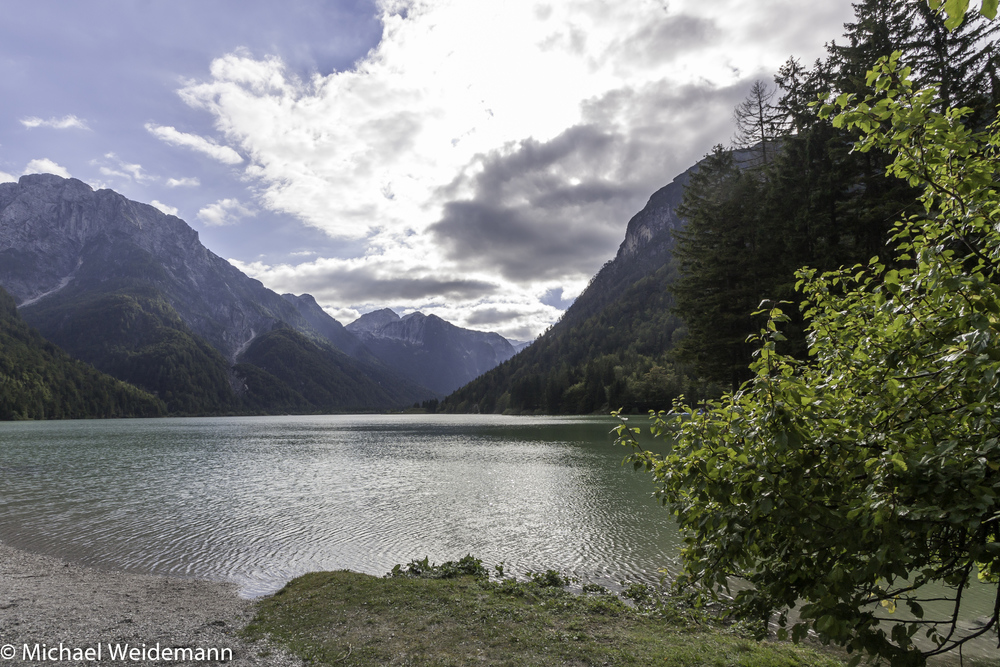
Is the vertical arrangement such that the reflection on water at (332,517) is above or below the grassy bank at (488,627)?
below

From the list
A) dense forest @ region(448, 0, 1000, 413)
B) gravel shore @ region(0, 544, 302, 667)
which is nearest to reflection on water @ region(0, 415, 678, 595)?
gravel shore @ region(0, 544, 302, 667)

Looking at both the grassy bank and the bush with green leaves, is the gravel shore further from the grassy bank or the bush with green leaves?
the bush with green leaves

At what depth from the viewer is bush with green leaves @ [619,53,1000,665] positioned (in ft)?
11.8

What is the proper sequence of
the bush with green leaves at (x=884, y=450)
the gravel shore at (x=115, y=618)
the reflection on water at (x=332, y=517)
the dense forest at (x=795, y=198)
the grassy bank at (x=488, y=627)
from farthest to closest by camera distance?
1. the dense forest at (x=795, y=198)
2. the reflection on water at (x=332, y=517)
3. the gravel shore at (x=115, y=618)
4. the grassy bank at (x=488, y=627)
5. the bush with green leaves at (x=884, y=450)

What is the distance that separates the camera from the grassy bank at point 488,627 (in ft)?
31.9

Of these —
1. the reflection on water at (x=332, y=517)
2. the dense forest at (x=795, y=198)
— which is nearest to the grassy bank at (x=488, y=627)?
the reflection on water at (x=332, y=517)

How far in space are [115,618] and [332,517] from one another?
44.7 feet

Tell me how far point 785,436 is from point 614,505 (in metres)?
25.9

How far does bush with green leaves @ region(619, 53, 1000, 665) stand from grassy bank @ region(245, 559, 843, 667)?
6157mm

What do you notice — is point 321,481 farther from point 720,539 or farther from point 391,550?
point 720,539

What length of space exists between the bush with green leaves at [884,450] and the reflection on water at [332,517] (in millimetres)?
13294

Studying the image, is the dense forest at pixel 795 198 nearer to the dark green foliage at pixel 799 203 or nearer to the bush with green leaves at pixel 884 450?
the dark green foliage at pixel 799 203

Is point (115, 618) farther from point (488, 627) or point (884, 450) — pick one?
point (884, 450)

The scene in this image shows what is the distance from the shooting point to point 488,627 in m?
11.3
